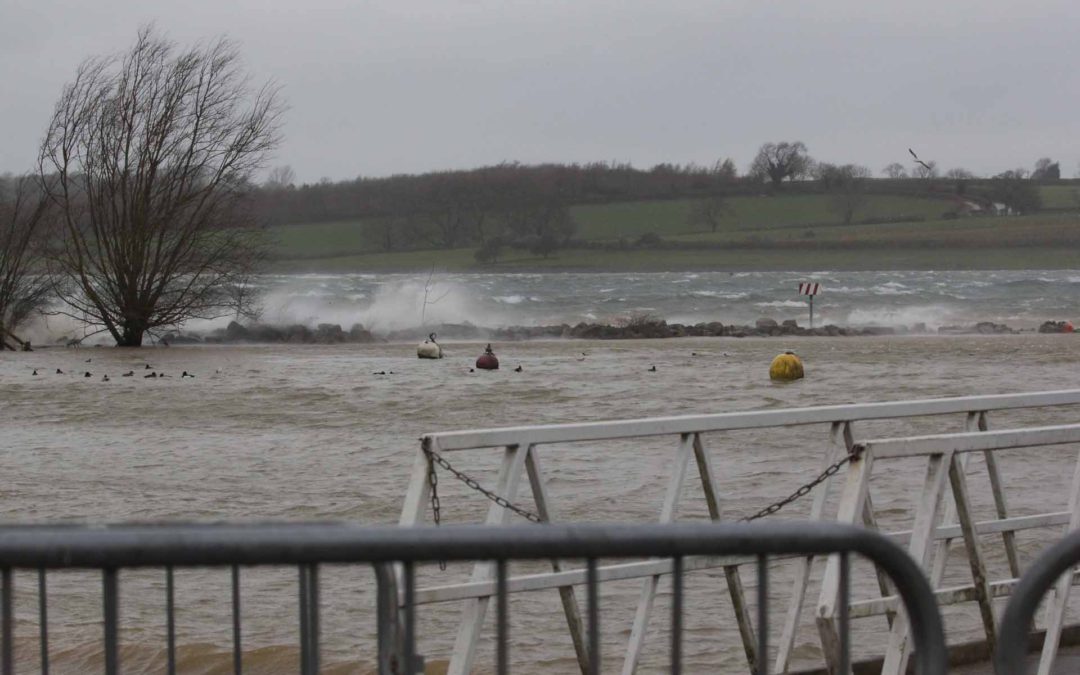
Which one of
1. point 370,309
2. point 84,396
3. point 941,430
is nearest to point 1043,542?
point 941,430

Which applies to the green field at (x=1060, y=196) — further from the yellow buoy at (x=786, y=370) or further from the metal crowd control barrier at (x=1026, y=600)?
the metal crowd control barrier at (x=1026, y=600)

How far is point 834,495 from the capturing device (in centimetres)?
1264

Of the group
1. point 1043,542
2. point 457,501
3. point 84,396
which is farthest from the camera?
point 84,396

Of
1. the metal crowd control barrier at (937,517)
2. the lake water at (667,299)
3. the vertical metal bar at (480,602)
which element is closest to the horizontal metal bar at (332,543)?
the metal crowd control barrier at (937,517)

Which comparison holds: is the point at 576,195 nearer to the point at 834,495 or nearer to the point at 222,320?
the point at 222,320

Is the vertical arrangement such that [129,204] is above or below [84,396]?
above

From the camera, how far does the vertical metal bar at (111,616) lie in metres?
3.43

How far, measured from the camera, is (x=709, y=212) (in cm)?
11656

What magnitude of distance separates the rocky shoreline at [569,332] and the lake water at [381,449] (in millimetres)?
3503

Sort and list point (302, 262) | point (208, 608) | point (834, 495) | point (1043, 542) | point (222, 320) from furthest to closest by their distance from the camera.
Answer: point (302, 262)
point (222, 320)
point (834, 495)
point (1043, 542)
point (208, 608)

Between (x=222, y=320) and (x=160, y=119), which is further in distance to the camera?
(x=222, y=320)

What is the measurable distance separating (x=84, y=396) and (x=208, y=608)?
60.4ft

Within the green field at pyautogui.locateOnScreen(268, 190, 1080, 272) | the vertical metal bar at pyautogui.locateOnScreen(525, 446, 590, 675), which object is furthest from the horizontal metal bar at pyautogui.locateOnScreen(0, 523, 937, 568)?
the green field at pyautogui.locateOnScreen(268, 190, 1080, 272)

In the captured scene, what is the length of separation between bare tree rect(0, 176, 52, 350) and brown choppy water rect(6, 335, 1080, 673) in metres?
5.79
